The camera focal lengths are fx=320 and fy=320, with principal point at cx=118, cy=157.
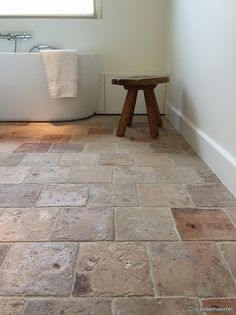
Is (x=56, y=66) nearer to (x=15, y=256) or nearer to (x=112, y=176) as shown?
(x=112, y=176)

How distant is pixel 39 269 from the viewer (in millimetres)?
911

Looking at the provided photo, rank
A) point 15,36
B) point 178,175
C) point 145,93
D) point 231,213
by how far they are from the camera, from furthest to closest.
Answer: point 15,36, point 145,93, point 178,175, point 231,213

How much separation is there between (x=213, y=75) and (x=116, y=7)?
6.32 feet

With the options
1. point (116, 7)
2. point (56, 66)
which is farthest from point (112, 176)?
point (116, 7)

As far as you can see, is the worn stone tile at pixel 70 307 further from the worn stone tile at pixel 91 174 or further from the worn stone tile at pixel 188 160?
the worn stone tile at pixel 188 160

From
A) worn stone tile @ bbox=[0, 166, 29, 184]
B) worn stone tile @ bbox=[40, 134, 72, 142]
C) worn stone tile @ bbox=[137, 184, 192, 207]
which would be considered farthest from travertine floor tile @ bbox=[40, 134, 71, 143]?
worn stone tile @ bbox=[137, 184, 192, 207]

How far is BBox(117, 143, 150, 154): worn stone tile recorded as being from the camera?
2.09 metres

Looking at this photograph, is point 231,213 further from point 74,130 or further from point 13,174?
point 74,130

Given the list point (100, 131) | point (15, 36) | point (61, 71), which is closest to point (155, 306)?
point (100, 131)

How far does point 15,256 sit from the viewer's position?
38.3 inches

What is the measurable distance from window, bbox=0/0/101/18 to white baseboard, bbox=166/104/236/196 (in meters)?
1.62

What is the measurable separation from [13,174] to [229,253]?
1156 mm

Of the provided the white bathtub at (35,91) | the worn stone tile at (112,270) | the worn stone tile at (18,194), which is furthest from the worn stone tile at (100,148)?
the worn stone tile at (112,270)

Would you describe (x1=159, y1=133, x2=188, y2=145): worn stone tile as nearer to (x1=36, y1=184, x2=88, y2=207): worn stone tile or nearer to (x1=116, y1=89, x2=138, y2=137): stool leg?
(x1=116, y1=89, x2=138, y2=137): stool leg
